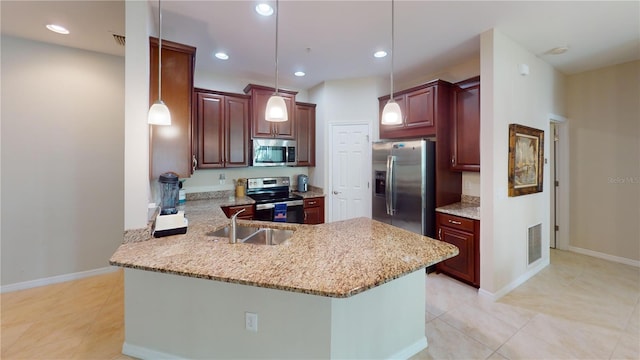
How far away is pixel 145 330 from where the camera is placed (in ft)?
6.21

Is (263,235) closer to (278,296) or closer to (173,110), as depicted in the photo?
(278,296)

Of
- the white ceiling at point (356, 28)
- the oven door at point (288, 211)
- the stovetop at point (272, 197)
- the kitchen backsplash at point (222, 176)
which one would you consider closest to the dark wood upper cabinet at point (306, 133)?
the kitchen backsplash at point (222, 176)

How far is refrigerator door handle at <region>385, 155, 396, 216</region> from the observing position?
11.9ft

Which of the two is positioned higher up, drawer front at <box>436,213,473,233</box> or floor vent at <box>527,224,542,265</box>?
drawer front at <box>436,213,473,233</box>

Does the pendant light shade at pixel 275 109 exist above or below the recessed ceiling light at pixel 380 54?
below

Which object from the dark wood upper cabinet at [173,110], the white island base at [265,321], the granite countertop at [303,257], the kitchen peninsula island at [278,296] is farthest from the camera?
the dark wood upper cabinet at [173,110]

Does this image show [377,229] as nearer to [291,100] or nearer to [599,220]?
[291,100]

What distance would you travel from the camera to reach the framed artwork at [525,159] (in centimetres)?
295

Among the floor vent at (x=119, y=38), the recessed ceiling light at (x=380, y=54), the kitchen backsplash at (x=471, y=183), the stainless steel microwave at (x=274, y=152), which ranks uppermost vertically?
the recessed ceiling light at (x=380, y=54)

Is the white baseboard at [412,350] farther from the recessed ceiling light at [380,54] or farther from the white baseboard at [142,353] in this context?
the recessed ceiling light at [380,54]

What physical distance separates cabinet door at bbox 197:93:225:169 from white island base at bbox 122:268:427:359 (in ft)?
7.03

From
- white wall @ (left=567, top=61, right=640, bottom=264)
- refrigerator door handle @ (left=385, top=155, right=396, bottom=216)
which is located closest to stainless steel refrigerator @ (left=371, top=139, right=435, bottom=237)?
refrigerator door handle @ (left=385, top=155, right=396, bottom=216)

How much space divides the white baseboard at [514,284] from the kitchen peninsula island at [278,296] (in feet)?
4.17

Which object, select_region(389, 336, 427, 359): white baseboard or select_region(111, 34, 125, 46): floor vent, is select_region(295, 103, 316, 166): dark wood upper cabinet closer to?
select_region(111, 34, 125, 46): floor vent
